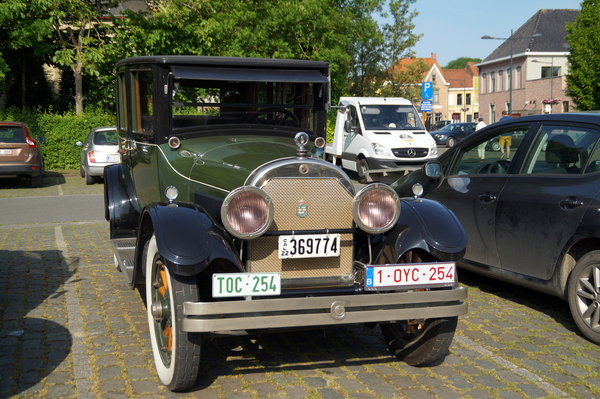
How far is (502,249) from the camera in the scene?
5.73 metres

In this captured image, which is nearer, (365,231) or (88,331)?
(365,231)

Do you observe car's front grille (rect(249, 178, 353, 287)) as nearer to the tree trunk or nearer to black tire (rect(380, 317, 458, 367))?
black tire (rect(380, 317, 458, 367))

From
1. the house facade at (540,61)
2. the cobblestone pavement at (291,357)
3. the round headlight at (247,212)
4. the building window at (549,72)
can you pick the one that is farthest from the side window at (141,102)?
the building window at (549,72)

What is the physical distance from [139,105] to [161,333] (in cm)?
249

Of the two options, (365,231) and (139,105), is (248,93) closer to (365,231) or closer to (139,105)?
(139,105)

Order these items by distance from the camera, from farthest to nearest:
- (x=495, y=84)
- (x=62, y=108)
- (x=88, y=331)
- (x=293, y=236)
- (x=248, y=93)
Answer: (x=495, y=84), (x=62, y=108), (x=248, y=93), (x=88, y=331), (x=293, y=236)

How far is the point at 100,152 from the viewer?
17484 millimetres

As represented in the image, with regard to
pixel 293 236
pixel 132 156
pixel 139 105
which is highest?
pixel 139 105

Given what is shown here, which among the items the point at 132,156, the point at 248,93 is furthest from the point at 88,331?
the point at 248,93

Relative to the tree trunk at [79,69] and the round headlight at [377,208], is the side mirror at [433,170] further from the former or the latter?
the tree trunk at [79,69]

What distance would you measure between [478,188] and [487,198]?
7.8 inches

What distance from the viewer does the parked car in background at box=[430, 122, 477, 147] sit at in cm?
4119

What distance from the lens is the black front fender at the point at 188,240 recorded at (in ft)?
12.3

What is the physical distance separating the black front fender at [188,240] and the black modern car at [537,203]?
2.68 meters
